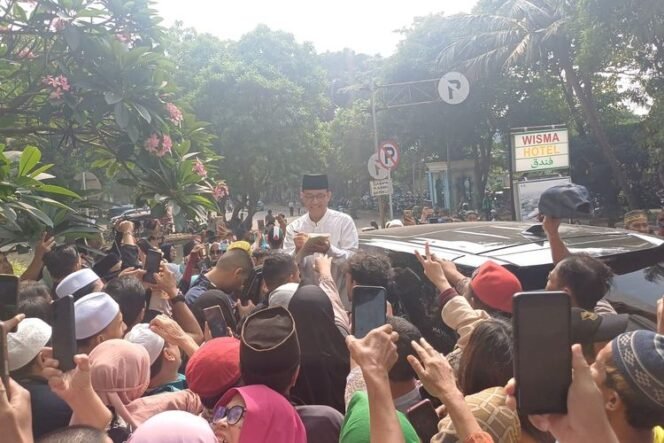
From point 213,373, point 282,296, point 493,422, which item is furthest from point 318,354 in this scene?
point 493,422

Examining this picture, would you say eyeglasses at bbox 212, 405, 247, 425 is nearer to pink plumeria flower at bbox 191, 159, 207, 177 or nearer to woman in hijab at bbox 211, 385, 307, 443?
woman in hijab at bbox 211, 385, 307, 443

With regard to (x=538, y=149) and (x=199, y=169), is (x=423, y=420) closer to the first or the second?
(x=199, y=169)

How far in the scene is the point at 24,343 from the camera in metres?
2.36

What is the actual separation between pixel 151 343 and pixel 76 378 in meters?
0.99

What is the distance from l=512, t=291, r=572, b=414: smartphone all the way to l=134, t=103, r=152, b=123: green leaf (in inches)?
142

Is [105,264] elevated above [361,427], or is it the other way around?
[105,264]

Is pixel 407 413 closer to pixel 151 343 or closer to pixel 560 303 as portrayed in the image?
pixel 560 303

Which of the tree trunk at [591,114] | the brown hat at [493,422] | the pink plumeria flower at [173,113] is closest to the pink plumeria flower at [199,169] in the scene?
the pink plumeria flower at [173,113]

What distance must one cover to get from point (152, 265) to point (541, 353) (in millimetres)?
3161

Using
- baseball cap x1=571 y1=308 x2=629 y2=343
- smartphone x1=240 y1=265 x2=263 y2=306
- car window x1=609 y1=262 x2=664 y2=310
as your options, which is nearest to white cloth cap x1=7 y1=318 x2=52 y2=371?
baseball cap x1=571 y1=308 x2=629 y2=343

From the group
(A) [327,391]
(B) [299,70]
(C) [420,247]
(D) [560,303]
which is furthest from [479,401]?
(B) [299,70]

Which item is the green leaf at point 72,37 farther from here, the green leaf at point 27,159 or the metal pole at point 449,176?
the metal pole at point 449,176

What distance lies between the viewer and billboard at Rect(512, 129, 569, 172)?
1307 cm

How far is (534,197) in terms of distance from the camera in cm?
1095
